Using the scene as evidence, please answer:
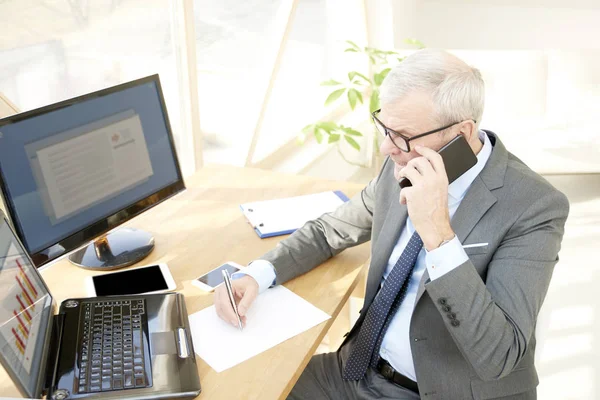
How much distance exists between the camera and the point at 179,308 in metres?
1.56

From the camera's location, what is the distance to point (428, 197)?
1446 mm

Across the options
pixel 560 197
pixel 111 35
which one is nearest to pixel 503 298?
pixel 560 197

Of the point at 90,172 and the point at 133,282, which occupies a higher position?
the point at 90,172

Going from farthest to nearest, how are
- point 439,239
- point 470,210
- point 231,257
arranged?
point 231,257, point 470,210, point 439,239

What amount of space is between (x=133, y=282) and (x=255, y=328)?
14.5 inches

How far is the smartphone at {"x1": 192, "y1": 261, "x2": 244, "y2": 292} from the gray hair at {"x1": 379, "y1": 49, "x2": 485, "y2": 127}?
0.61 m

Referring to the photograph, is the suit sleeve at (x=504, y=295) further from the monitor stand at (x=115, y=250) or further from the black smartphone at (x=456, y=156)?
the monitor stand at (x=115, y=250)

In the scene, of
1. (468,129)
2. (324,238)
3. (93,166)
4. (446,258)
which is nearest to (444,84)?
(468,129)

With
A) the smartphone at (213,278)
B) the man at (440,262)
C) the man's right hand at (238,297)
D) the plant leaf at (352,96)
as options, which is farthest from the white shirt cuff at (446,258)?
the plant leaf at (352,96)

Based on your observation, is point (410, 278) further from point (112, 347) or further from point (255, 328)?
point (112, 347)

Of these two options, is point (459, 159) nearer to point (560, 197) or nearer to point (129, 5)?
point (560, 197)

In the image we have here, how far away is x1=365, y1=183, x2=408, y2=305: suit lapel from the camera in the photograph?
170 cm

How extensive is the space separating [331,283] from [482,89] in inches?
23.7

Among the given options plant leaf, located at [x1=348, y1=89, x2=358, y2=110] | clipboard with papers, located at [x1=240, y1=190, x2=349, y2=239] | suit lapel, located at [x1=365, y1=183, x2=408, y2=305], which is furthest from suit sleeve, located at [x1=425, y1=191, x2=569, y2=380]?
plant leaf, located at [x1=348, y1=89, x2=358, y2=110]
